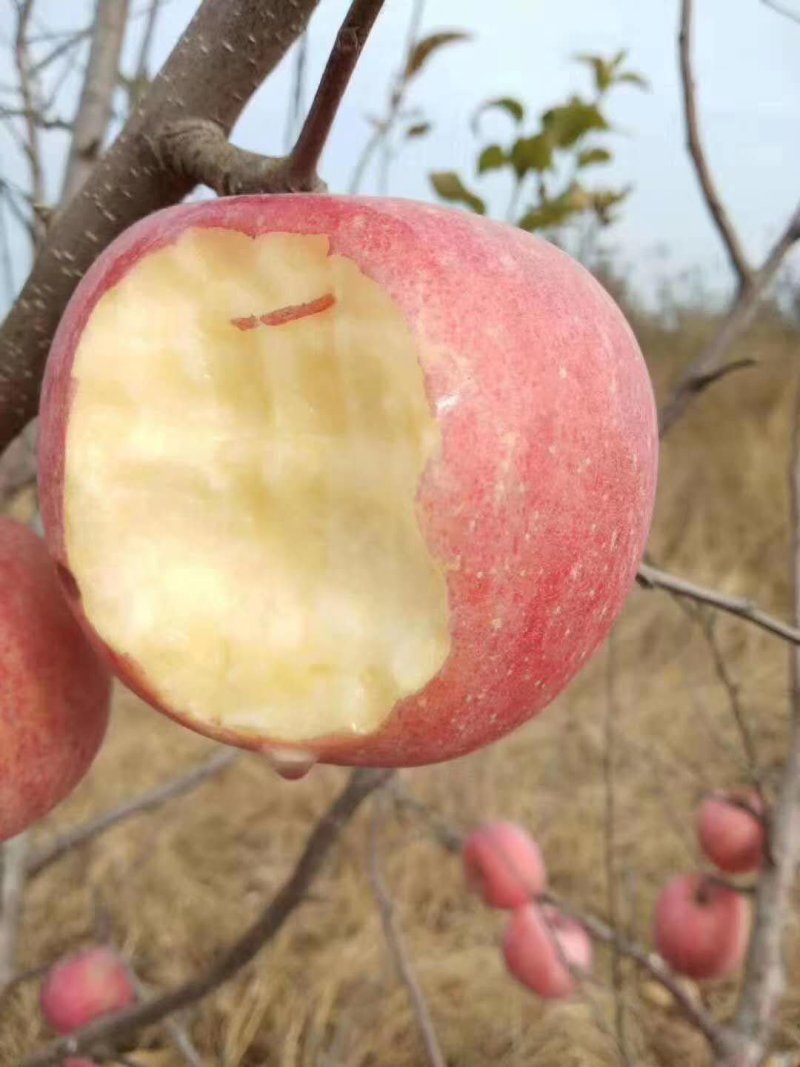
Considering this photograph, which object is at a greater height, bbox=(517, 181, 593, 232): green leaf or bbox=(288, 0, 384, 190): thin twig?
bbox=(288, 0, 384, 190): thin twig

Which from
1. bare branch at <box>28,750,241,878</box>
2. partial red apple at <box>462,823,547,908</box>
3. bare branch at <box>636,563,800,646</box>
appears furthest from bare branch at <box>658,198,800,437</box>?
partial red apple at <box>462,823,547,908</box>

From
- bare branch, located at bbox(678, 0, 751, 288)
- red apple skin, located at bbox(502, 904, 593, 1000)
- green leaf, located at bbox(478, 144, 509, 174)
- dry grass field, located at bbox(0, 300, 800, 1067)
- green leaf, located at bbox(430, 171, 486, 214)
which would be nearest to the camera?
bare branch, located at bbox(678, 0, 751, 288)

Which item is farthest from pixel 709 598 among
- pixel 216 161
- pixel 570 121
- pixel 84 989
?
pixel 84 989

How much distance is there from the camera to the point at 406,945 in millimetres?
1655

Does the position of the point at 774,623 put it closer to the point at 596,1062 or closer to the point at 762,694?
the point at 596,1062

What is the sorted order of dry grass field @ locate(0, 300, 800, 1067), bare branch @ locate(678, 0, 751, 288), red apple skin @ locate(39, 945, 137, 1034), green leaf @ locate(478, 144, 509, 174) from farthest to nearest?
dry grass field @ locate(0, 300, 800, 1067) < red apple skin @ locate(39, 945, 137, 1034) < green leaf @ locate(478, 144, 509, 174) < bare branch @ locate(678, 0, 751, 288)

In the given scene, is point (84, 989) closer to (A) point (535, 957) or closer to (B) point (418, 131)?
(A) point (535, 957)

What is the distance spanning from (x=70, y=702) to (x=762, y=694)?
2.50m

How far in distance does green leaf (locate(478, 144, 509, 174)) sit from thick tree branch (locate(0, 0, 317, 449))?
50 centimetres

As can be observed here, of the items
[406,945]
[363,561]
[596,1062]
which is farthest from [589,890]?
[363,561]

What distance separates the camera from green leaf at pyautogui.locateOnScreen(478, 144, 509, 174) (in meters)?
0.85

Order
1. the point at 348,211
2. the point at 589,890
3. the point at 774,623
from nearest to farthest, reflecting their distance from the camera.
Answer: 1. the point at 348,211
2. the point at 774,623
3. the point at 589,890

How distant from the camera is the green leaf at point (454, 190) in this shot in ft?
2.38

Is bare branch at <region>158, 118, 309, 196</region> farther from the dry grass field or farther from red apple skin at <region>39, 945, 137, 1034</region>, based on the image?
red apple skin at <region>39, 945, 137, 1034</region>
